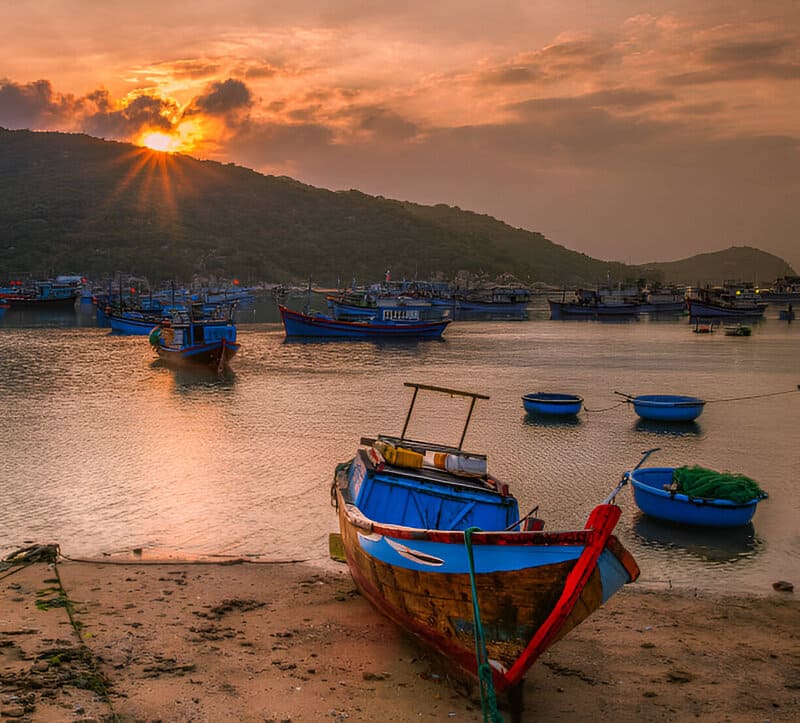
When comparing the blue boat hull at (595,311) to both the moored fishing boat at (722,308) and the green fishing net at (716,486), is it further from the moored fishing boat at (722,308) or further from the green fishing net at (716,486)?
the green fishing net at (716,486)

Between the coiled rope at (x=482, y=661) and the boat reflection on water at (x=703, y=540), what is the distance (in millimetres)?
6864

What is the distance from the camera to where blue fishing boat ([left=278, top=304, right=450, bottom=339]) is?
212 feet

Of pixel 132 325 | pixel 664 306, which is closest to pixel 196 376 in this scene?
pixel 132 325

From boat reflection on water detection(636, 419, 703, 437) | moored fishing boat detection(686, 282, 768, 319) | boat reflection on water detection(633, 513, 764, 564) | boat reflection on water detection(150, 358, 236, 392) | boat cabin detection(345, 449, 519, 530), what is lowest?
boat reflection on water detection(150, 358, 236, 392)

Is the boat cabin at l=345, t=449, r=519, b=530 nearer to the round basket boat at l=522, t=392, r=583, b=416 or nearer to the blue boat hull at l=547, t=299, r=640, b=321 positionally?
the round basket boat at l=522, t=392, r=583, b=416

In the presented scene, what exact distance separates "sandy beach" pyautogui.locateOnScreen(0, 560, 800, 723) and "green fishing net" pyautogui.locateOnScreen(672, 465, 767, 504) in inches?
113

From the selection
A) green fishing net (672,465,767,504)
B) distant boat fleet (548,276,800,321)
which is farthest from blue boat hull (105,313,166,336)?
green fishing net (672,465,767,504)

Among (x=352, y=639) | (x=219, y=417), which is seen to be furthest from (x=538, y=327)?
(x=352, y=639)

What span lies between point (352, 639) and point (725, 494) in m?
8.04

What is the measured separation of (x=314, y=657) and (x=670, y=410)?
65.8 ft

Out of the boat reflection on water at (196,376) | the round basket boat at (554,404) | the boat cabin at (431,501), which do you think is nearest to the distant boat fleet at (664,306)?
the boat reflection on water at (196,376)

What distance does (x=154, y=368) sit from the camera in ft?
143

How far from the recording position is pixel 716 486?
14.6m

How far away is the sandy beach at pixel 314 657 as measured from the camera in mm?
8180
